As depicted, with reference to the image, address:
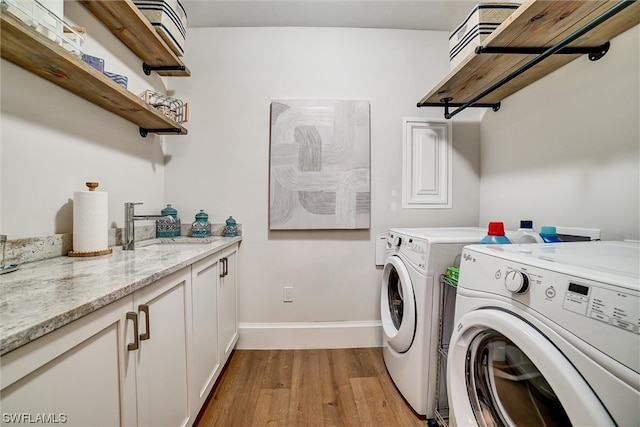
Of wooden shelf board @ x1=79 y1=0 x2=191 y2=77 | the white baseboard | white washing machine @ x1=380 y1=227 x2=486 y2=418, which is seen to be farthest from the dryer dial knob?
wooden shelf board @ x1=79 y1=0 x2=191 y2=77

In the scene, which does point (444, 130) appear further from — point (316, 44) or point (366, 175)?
point (316, 44)

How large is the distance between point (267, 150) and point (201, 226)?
76 cm

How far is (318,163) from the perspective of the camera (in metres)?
1.94

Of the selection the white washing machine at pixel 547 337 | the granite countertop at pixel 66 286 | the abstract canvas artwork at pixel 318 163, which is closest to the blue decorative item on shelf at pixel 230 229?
the abstract canvas artwork at pixel 318 163

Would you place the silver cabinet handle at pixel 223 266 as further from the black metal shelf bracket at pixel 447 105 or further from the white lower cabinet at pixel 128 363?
the black metal shelf bracket at pixel 447 105

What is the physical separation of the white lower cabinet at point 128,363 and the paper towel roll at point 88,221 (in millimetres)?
439

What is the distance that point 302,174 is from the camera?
6.34 ft

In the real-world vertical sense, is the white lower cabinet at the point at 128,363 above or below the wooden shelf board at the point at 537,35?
below

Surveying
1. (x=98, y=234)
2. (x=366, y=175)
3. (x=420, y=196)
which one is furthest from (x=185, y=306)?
(x=420, y=196)

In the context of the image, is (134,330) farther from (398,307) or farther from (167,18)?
(167,18)

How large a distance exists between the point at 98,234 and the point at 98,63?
0.77 metres

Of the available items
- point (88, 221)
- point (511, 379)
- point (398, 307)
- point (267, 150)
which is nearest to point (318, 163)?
point (267, 150)

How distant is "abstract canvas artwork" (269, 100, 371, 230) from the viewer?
1.93 m

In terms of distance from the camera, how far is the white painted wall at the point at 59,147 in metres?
0.95
